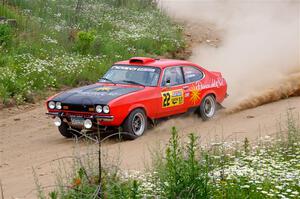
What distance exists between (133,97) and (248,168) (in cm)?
517

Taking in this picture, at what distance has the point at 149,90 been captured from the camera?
41.4 feet

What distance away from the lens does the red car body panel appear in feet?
38.9

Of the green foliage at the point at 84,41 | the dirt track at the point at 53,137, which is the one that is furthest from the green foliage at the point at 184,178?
the green foliage at the point at 84,41

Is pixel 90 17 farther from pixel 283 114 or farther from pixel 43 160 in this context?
pixel 43 160

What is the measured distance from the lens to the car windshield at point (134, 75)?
13039 millimetres

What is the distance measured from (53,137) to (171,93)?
2535mm

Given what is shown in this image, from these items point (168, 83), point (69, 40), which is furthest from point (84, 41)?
point (168, 83)

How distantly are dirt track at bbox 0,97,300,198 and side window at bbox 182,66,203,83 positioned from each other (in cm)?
85

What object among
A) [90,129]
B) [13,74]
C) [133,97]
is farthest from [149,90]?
[13,74]

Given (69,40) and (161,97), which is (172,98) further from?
(69,40)

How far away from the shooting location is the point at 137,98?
1227 centimetres

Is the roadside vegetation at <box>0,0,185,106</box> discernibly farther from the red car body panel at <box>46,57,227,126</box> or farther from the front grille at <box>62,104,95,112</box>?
the red car body panel at <box>46,57,227,126</box>

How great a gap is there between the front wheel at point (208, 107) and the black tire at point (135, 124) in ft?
6.09

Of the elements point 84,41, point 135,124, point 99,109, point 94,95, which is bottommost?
point 135,124
